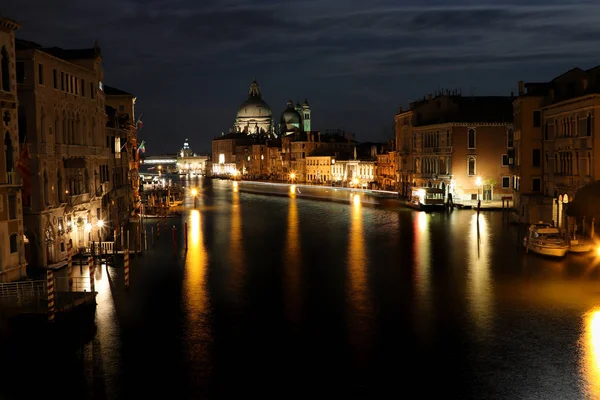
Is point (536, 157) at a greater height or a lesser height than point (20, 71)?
lesser

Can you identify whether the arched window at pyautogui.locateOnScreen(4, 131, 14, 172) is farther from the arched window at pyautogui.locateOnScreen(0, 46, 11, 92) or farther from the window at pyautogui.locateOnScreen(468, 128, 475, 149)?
the window at pyautogui.locateOnScreen(468, 128, 475, 149)

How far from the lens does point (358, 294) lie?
81.7 ft

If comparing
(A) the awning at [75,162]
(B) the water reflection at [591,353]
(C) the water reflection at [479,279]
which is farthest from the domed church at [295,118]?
(B) the water reflection at [591,353]

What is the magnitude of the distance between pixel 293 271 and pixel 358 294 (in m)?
5.50

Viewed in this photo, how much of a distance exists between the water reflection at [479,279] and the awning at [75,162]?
1868 centimetres

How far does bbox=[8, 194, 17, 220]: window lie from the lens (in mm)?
24891

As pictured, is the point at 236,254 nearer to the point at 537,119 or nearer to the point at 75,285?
the point at 75,285

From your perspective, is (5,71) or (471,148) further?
(471,148)

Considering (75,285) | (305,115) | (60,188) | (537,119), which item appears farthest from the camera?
(305,115)

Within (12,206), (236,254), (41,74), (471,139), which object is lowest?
(236,254)

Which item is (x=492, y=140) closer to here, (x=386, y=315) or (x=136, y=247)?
(x=136, y=247)

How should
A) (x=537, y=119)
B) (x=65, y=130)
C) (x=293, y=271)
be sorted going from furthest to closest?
(x=537, y=119) < (x=65, y=130) < (x=293, y=271)

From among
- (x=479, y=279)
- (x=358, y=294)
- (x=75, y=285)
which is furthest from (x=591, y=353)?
(x=75, y=285)

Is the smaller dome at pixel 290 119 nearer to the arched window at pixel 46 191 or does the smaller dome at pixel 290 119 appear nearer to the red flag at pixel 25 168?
the arched window at pixel 46 191
